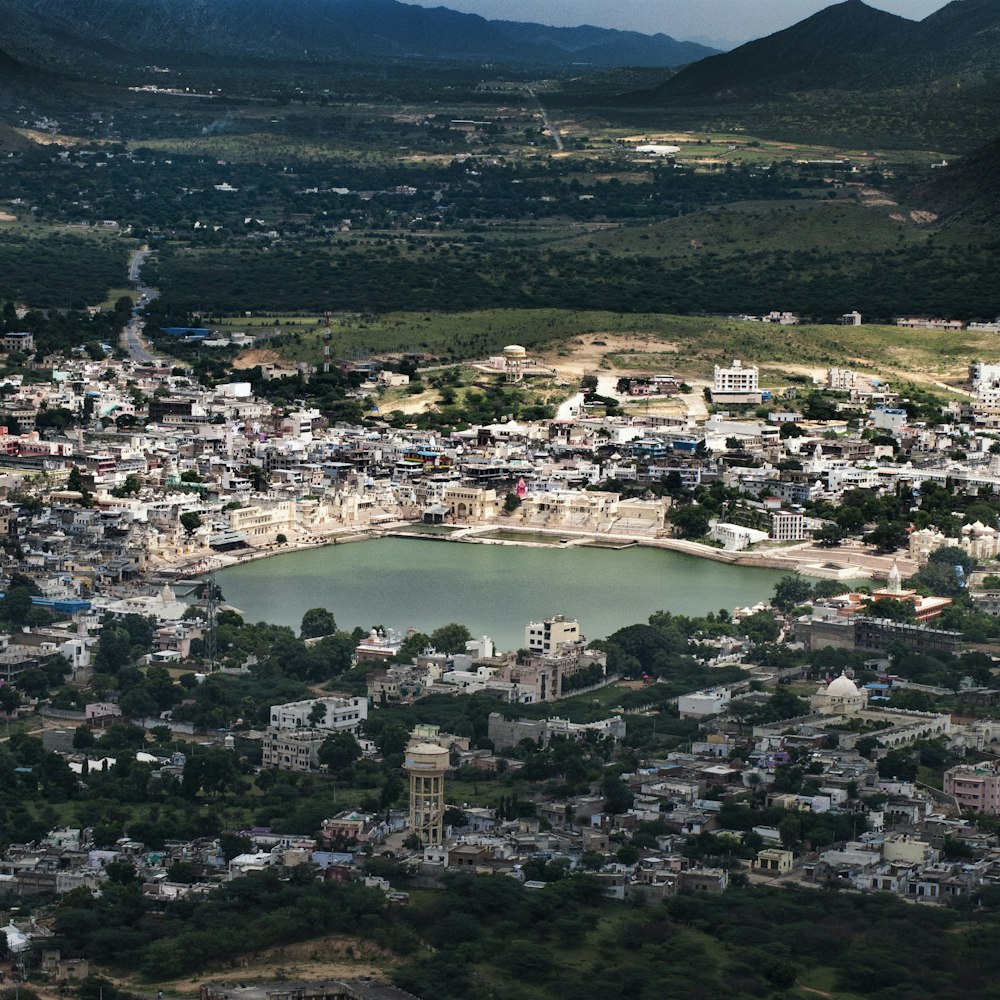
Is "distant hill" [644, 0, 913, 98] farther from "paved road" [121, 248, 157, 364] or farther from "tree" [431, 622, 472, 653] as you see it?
"tree" [431, 622, 472, 653]

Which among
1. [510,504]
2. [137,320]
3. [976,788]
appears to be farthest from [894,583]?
[137,320]

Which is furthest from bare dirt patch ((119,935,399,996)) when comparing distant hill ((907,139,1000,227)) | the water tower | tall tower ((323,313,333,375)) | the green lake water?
distant hill ((907,139,1000,227))

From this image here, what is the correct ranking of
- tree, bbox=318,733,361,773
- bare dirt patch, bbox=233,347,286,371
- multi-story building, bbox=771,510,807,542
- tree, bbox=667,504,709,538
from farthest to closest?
bare dirt patch, bbox=233,347,286,371
tree, bbox=667,504,709,538
multi-story building, bbox=771,510,807,542
tree, bbox=318,733,361,773

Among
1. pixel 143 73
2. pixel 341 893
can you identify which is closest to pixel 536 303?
pixel 341 893

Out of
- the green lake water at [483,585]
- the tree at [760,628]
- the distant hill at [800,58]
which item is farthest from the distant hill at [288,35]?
the tree at [760,628]

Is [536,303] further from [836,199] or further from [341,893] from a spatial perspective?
[341,893]

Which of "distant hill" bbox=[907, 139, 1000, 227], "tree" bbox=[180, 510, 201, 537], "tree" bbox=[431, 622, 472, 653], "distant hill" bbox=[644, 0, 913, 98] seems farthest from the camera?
"distant hill" bbox=[644, 0, 913, 98]
